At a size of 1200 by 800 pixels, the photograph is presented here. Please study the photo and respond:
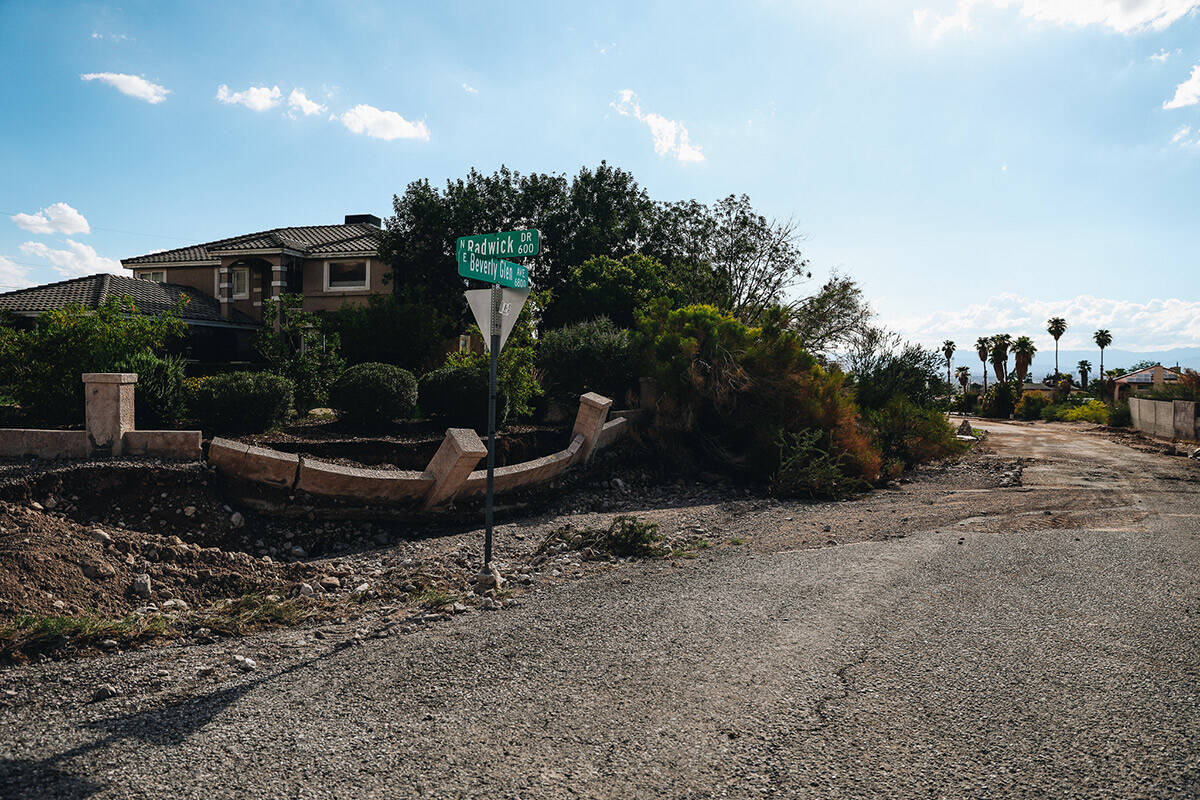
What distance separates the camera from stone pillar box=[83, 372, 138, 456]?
284 inches

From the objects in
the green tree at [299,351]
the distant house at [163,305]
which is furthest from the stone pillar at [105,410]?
the distant house at [163,305]

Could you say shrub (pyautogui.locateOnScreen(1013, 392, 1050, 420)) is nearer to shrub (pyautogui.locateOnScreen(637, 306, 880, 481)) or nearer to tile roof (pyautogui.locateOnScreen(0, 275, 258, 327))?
shrub (pyautogui.locateOnScreen(637, 306, 880, 481))

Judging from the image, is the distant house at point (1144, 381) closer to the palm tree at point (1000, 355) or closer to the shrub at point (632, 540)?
the palm tree at point (1000, 355)

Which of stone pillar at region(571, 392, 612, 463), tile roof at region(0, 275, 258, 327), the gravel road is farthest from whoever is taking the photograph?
tile roof at region(0, 275, 258, 327)

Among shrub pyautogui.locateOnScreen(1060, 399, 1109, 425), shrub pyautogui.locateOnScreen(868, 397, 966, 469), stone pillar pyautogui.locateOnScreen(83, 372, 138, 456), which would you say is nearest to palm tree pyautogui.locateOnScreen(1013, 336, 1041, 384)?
shrub pyautogui.locateOnScreen(1060, 399, 1109, 425)

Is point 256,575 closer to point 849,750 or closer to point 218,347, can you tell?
point 849,750

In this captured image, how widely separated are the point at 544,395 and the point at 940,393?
11.0 metres


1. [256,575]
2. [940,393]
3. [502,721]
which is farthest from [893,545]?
[940,393]

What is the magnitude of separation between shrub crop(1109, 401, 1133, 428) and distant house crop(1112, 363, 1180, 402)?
809 millimetres

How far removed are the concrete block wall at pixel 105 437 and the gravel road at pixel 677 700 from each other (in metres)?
3.82

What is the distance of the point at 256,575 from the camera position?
6.09 m

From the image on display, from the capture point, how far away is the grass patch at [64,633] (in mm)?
4125

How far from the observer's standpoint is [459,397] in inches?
424

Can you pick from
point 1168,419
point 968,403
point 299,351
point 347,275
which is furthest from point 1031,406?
point 299,351
